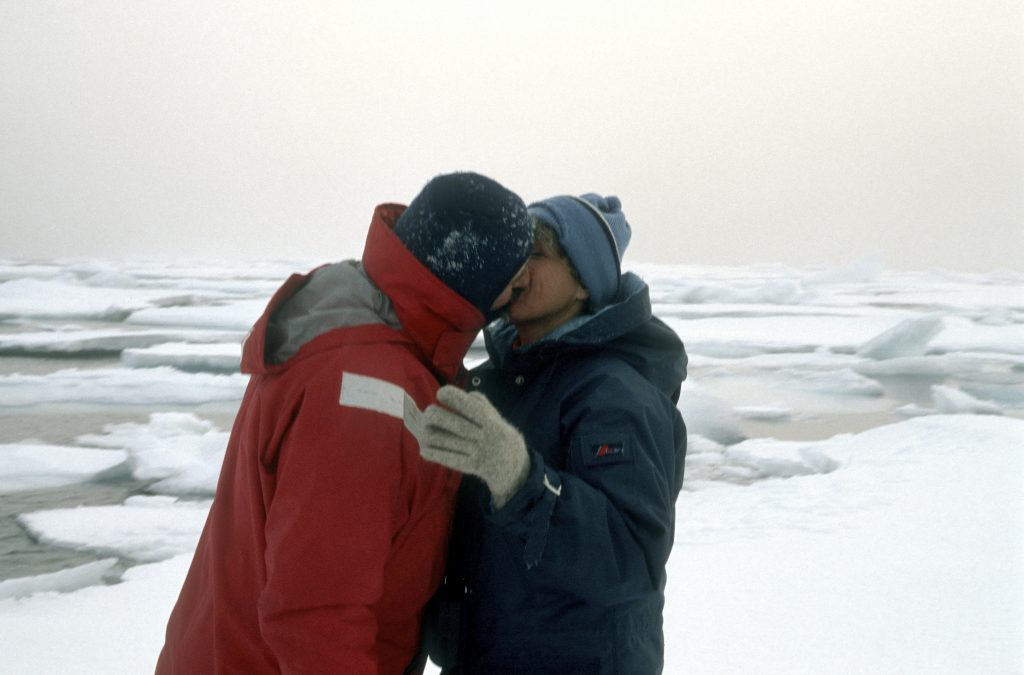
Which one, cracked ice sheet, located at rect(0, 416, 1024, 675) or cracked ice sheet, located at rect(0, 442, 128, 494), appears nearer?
cracked ice sheet, located at rect(0, 416, 1024, 675)

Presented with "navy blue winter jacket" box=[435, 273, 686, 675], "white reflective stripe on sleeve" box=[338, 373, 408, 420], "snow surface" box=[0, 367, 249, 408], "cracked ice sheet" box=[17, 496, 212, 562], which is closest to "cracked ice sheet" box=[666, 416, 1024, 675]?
"navy blue winter jacket" box=[435, 273, 686, 675]

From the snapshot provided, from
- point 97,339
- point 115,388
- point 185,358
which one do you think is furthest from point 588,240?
point 97,339

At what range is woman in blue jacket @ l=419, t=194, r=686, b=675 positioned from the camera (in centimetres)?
89

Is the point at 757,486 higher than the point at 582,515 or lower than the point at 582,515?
lower

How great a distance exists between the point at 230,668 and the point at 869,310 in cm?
966

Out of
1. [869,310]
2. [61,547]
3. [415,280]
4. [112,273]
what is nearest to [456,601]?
[415,280]

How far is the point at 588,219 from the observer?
118 centimetres

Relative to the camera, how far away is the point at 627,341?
3.77ft

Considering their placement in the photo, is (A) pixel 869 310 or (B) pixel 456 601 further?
(A) pixel 869 310

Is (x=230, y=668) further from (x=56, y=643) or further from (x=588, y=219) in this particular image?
(x=56, y=643)

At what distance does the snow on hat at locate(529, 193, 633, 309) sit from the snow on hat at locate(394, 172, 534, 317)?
0.17m

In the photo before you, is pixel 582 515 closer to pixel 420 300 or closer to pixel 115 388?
pixel 420 300

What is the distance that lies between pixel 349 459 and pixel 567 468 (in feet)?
0.89

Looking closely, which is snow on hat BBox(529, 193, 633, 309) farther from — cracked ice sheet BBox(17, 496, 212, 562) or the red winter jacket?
cracked ice sheet BBox(17, 496, 212, 562)
